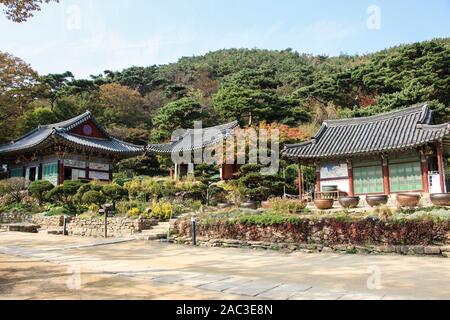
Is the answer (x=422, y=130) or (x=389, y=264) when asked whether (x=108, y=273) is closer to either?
(x=389, y=264)

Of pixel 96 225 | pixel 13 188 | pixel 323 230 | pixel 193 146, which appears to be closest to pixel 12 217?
pixel 13 188

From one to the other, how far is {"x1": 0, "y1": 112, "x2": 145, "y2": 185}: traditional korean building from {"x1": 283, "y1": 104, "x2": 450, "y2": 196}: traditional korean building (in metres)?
16.0

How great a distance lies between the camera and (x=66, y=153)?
28.3m

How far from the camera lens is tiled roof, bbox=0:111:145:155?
90.3ft

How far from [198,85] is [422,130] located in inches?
1998

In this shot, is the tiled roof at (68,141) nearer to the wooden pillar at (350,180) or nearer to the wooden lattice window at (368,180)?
the wooden pillar at (350,180)

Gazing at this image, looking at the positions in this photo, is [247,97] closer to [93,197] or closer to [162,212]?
[162,212]

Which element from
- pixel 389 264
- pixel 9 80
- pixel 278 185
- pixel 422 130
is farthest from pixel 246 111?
pixel 389 264

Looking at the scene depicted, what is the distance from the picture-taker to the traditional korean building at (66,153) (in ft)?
92.0

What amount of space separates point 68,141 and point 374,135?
832 inches

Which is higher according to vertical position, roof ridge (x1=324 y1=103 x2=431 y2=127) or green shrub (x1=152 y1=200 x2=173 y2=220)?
roof ridge (x1=324 y1=103 x2=431 y2=127)

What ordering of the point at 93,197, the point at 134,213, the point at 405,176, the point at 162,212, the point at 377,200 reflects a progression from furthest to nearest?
the point at 405,176 < the point at 93,197 < the point at 162,212 < the point at 134,213 < the point at 377,200

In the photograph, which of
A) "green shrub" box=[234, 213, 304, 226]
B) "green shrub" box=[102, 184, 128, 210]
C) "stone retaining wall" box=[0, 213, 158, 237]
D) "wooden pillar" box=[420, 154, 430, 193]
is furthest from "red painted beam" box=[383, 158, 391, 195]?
"green shrub" box=[102, 184, 128, 210]

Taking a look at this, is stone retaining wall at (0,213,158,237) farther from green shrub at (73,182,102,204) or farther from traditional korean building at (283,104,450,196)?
traditional korean building at (283,104,450,196)
